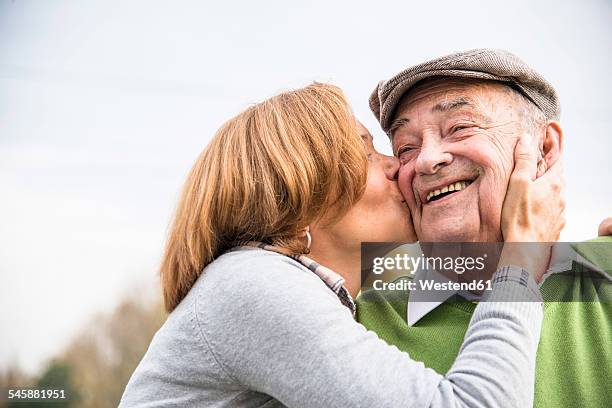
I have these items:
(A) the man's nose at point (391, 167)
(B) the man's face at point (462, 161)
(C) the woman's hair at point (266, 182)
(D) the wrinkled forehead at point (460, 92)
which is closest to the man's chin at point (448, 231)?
(B) the man's face at point (462, 161)

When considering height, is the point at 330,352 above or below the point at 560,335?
above

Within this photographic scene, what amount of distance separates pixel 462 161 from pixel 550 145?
377mm

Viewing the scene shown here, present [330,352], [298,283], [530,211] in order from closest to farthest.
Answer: [330,352] → [298,283] → [530,211]

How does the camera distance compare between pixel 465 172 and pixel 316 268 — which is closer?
pixel 316 268

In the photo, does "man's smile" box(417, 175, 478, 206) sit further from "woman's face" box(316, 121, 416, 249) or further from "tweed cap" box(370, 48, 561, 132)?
"tweed cap" box(370, 48, 561, 132)

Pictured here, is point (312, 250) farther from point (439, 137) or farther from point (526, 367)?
point (526, 367)

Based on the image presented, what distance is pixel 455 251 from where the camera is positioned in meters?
2.57

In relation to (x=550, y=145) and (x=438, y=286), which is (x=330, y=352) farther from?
(x=550, y=145)

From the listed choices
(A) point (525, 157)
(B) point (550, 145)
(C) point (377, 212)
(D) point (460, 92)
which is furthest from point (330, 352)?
(B) point (550, 145)

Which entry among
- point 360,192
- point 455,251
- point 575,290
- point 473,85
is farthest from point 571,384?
point 473,85

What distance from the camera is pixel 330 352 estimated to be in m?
1.71

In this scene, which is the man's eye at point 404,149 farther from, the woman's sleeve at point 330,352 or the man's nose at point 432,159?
the woman's sleeve at point 330,352

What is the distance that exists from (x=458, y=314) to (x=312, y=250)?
573 mm

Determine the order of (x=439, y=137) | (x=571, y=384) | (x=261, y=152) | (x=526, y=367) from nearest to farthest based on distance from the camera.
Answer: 1. (x=526, y=367)
2. (x=571, y=384)
3. (x=261, y=152)
4. (x=439, y=137)
